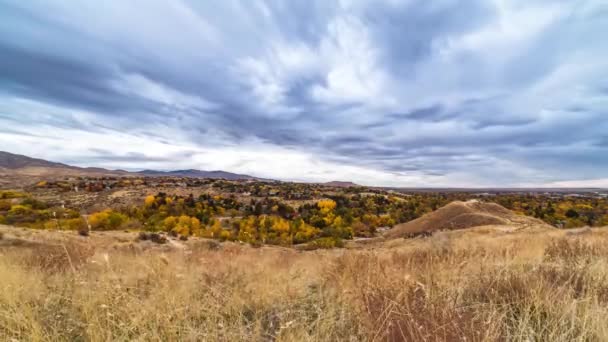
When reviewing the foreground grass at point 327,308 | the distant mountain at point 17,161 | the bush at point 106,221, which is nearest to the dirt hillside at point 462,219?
the foreground grass at point 327,308

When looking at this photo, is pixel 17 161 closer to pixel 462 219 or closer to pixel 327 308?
pixel 462 219

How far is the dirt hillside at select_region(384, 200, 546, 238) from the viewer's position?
2659 cm

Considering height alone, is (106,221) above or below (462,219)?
below

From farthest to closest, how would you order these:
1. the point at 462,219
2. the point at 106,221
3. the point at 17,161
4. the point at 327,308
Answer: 1. the point at 17,161
2. the point at 462,219
3. the point at 106,221
4. the point at 327,308

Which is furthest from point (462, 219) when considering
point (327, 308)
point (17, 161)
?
point (17, 161)

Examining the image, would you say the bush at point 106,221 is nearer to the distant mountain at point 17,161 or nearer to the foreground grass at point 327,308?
the foreground grass at point 327,308

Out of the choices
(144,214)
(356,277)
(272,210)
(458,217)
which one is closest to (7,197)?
(144,214)

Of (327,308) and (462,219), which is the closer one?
(327,308)

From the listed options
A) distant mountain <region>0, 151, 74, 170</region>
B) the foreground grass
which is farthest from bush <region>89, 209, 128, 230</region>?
distant mountain <region>0, 151, 74, 170</region>

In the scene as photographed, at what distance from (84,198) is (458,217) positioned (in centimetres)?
4936

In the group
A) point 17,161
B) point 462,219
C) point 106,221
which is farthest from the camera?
point 17,161

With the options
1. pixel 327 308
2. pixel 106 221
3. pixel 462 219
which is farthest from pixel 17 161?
pixel 327 308

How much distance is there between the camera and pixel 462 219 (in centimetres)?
2784

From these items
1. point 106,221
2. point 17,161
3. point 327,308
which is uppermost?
point 17,161
